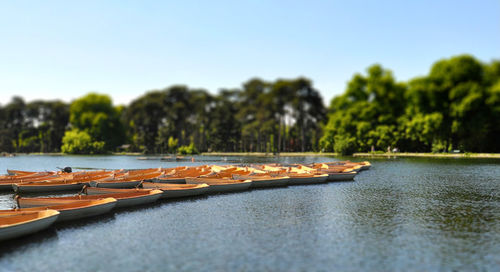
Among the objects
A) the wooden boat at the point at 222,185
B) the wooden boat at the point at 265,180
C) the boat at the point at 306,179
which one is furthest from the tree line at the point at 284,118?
the wooden boat at the point at 222,185

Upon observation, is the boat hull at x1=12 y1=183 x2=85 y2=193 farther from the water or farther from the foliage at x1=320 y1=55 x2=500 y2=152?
the foliage at x1=320 y1=55 x2=500 y2=152

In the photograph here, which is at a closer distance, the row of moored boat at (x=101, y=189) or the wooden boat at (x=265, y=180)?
the row of moored boat at (x=101, y=189)

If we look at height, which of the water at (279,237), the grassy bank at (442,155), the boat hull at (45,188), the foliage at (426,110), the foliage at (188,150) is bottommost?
the water at (279,237)

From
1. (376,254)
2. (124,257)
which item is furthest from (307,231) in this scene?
(124,257)

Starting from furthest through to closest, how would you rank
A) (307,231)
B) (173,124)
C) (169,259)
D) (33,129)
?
(33,129) → (173,124) → (307,231) → (169,259)

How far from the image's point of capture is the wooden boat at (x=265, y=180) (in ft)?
115

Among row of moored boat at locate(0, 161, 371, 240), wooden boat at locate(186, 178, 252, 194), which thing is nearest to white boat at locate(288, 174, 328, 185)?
row of moored boat at locate(0, 161, 371, 240)

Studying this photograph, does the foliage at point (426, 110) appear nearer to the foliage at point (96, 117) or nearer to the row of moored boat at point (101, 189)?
the row of moored boat at point (101, 189)

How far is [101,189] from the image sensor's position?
27734 millimetres

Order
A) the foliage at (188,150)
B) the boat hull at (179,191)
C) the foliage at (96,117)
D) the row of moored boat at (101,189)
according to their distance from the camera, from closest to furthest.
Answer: the row of moored boat at (101,189) → the boat hull at (179,191) → the foliage at (188,150) → the foliage at (96,117)

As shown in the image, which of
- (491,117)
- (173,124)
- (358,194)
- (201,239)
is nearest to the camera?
(201,239)

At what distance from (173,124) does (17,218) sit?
11350cm

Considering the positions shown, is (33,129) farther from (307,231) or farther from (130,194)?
(307,231)

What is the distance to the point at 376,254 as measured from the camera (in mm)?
14734
